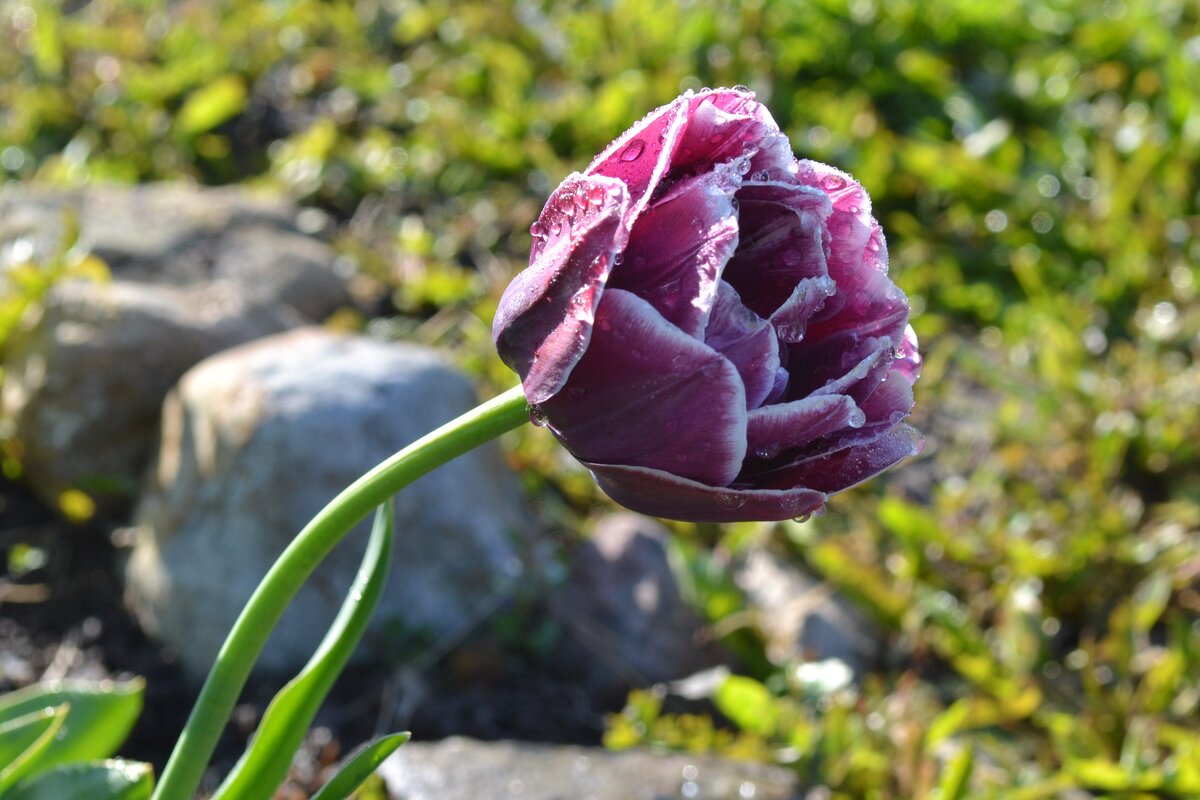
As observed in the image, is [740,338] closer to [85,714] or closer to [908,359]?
[908,359]

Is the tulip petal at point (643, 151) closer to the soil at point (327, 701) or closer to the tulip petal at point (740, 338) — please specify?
the tulip petal at point (740, 338)

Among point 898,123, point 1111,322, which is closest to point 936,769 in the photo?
point 1111,322

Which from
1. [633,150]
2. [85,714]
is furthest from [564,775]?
[633,150]

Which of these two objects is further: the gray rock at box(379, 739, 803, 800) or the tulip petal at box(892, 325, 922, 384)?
the gray rock at box(379, 739, 803, 800)

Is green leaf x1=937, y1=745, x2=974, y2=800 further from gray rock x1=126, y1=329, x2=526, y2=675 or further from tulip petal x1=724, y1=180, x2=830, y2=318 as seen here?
tulip petal x1=724, y1=180, x2=830, y2=318

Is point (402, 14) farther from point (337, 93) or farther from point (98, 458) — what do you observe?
point (98, 458)

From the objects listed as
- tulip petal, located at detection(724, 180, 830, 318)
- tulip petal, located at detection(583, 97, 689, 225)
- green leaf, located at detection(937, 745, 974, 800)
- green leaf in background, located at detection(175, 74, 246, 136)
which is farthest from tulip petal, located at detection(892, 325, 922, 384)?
green leaf in background, located at detection(175, 74, 246, 136)

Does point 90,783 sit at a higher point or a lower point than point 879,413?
lower
